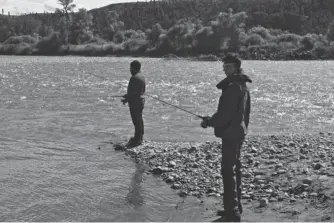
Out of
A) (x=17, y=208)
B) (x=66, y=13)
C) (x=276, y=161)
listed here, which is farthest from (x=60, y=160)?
(x=66, y=13)

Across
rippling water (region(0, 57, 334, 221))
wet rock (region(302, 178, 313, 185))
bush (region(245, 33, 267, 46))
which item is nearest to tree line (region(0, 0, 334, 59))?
bush (region(245, 33, 267, 46))

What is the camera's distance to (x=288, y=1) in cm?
17762

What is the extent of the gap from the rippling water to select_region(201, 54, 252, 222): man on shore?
59.9 inches

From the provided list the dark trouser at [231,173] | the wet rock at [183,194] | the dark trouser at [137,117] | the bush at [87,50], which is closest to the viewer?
the dark trouser at [231,173]

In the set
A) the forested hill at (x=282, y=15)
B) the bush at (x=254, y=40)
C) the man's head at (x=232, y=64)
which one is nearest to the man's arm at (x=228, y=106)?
the man's head at (x=232, y=64)

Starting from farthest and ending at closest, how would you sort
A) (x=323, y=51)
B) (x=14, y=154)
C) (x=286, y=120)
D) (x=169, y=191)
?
(x=323, y=51) → (x=286, y=120) → (x=14, y=154) → (x=169, y=191)

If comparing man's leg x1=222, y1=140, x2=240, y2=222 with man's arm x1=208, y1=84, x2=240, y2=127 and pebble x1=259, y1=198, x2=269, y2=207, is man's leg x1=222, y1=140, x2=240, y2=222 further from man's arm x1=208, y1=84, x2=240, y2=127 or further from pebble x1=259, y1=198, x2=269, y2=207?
pebble x1=259, y1=198, x2=269, y2=207

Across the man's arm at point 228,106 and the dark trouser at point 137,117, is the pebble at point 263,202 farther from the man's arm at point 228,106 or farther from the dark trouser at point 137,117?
the dark trouser at point 137,117

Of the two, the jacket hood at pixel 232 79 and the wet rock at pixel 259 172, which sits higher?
the jacket hood at pixel 232 79

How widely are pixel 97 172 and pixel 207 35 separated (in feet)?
289

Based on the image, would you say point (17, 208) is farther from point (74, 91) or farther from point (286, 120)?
point (74, 91)

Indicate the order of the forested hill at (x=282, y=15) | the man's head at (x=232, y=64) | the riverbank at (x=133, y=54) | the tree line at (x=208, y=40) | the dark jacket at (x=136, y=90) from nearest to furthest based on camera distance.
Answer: the man's head at (x=232, y=64) → the dark jacket at (x=136, y=90) → the riverbank at (x=133, y=54) → the tree line at (x=208, y=40) → the forested hill at (x=282, y=15)

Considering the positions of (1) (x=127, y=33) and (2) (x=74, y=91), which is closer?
(2) (x=74, y=91)

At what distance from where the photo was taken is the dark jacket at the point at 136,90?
42.0 ft
